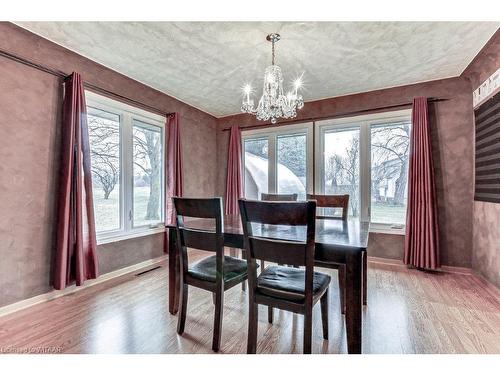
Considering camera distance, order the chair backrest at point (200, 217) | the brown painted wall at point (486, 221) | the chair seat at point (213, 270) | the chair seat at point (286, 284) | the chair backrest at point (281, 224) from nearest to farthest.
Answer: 1. the chair backrest at point (281, 224)
2. the chair seat at point (286, 284)
3. the chair backrest at point (200, 217)
4. the chair seat at point (213, 270)
5. the brown painted wall at point (486, 221)

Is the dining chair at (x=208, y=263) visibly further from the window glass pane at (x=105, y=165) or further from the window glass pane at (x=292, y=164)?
the window glass pane at (x=292, y=164)

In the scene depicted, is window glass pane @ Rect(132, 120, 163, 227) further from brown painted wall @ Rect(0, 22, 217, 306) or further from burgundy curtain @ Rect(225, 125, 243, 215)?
burgundy curtain @ Rect(225, 125, 243, 215)

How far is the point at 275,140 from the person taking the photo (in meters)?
4.26

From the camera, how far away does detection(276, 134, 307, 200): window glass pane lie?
13.2 feet

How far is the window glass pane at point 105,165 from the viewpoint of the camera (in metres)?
2.77

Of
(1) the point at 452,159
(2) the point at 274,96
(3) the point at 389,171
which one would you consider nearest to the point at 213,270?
(2) the point at 274,96

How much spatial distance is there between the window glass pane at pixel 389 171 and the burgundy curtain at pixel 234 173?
2.15 metres

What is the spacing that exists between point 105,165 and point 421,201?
12.8 ft

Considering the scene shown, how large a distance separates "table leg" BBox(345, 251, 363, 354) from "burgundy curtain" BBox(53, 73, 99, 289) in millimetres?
2438

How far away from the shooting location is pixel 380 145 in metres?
3.50

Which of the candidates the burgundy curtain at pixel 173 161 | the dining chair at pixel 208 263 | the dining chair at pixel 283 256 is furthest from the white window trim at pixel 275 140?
the dining chair at pixel 283 256

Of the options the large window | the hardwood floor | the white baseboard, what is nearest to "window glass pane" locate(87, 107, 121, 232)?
the large window
